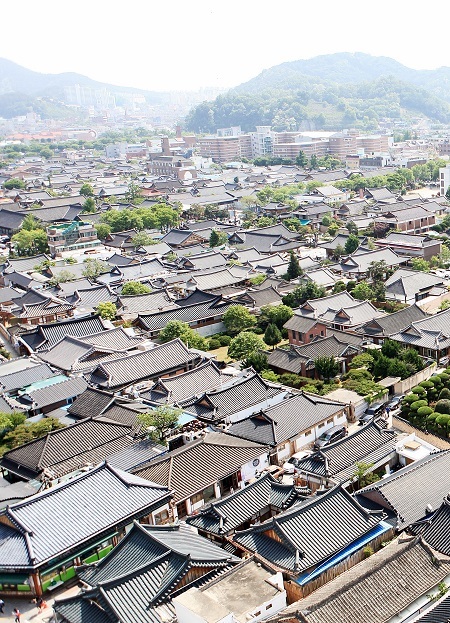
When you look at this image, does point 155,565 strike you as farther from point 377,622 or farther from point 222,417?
point 222,417

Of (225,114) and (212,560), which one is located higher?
(225,114)

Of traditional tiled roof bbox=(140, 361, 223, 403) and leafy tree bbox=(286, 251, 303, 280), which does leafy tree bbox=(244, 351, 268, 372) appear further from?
leafy tree bbox=(286, 251, 303, 280)

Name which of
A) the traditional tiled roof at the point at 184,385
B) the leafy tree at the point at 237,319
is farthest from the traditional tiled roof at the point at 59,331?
the traditional tiled roof at the point at 184,385

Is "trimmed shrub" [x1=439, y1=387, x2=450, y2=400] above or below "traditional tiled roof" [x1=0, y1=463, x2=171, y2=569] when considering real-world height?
below

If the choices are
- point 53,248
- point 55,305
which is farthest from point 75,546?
point 53,248

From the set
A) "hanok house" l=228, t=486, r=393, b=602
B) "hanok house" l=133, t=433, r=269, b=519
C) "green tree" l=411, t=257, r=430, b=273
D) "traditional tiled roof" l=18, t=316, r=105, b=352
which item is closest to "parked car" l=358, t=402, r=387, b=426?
"hanok house" l=133, t=433, r=269, b=519

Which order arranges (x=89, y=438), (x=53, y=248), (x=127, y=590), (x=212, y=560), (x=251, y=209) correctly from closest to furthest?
(x=127, y=590) < (x=212, y=560) < (x=89, y=438) < (x=53, y=248) < (x=251, y=209)
